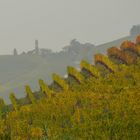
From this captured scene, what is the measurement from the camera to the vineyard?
969 inches

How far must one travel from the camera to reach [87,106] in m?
29.9

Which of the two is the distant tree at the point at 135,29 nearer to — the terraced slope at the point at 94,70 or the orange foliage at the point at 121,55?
the terraced slope at the point at 94,70

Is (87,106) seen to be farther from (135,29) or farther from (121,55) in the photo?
(135,29)

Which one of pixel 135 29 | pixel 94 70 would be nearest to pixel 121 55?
pixel 94 70

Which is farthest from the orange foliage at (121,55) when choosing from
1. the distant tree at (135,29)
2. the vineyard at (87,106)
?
the distant tree at (135,29)

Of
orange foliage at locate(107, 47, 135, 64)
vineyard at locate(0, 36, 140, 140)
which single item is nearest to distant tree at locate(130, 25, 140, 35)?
vineyard at locate(0, 36, 140, 140)

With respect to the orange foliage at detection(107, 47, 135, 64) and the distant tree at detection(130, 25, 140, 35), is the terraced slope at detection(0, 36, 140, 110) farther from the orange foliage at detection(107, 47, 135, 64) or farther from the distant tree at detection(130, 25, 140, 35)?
the distant tree at detection(130, 25, 140, 35)

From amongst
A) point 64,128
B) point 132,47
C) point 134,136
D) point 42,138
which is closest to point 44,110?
point 64,128

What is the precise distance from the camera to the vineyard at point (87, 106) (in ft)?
80.7

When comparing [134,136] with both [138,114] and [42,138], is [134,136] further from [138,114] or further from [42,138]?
[42,138]

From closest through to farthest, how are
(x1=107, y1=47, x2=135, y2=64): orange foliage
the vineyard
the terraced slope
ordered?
the vineyard, the terraced slope, (x1=107, y1=47, x2=135, y2=64): orange foliage

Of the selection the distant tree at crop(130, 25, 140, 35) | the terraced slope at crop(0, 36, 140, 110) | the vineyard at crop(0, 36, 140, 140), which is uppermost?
the distant tree at crop(130, 25, 140, 35)

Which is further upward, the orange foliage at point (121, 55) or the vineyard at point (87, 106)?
the orange foliage at point (121, 55)

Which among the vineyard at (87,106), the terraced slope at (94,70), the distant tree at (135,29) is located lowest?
the vineyard at (87,106)
